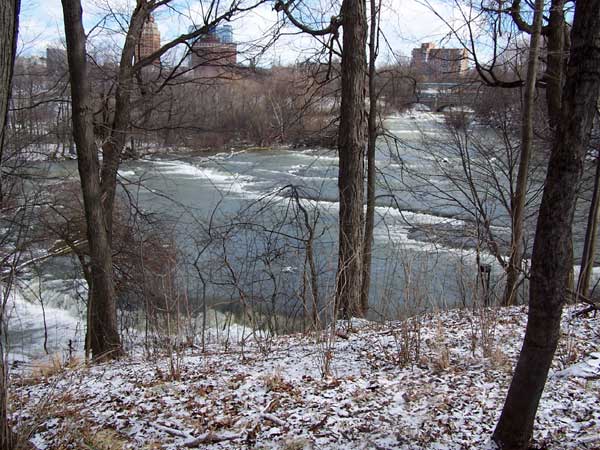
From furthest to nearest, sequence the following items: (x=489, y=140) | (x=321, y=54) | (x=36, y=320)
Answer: (x=489, y=140) → (x=36, y=320) → (x=321, y=54)

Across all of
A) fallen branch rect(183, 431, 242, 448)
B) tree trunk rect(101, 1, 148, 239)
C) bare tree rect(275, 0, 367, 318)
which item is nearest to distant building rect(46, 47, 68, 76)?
tree trunk rect(101, 1, 148, 239)

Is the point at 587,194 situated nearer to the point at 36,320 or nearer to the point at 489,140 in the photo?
the point at 489,140

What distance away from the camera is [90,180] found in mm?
6887

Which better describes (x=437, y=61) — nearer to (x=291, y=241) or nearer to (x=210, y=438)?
(x=291, y=241)

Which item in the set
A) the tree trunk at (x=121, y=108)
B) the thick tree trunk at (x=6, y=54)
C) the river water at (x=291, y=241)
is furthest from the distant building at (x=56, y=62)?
the thick tree trunk at (x=6, y=54)

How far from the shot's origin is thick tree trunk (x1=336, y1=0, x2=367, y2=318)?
24.3 feet

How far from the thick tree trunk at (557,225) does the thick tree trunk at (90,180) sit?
185 inches

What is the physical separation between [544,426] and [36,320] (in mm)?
11629

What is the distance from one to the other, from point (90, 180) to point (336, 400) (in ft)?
16.6

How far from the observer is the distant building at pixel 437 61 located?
9.46 meters

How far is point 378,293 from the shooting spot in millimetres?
10367

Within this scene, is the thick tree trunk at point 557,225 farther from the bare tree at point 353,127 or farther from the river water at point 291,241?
the bare tree at point 353,127

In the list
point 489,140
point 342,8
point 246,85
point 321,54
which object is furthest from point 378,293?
point 246,85

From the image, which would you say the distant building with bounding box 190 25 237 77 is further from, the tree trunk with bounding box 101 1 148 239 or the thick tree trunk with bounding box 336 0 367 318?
the thick tree trunk with bounding box 336 0 367 318
